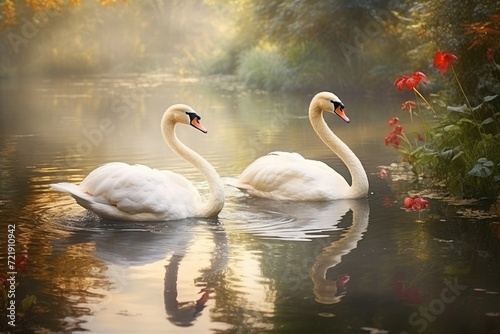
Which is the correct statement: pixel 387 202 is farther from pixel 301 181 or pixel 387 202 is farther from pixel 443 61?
pixel 443 61

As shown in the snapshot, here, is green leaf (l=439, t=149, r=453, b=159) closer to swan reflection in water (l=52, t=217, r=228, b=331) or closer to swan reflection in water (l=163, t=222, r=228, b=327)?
swan reflection in water (l=52, t=217, r=228, b=331)

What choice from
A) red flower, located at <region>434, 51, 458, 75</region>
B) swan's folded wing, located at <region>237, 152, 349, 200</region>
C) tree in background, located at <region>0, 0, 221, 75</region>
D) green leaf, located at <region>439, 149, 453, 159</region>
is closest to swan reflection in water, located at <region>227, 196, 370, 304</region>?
swan's folded wing, located at <region>237, 152, 349, 200</region>

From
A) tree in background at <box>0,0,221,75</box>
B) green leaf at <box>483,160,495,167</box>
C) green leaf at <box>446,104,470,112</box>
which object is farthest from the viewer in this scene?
tree in background at <box>0,0,221,75</box>

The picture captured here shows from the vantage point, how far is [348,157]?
10000 mm

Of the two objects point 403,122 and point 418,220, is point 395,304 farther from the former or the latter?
point 403,122

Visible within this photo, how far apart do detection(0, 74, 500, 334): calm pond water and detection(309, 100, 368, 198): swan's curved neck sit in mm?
136

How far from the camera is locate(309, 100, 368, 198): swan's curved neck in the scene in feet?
→ 31.7

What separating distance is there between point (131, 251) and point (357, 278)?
1.90 meters

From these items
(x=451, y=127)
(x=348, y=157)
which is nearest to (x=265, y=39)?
(x=348, y=157)

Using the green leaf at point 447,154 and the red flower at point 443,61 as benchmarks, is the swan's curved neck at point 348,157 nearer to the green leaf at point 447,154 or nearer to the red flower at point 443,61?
the green leaf at point 447,154

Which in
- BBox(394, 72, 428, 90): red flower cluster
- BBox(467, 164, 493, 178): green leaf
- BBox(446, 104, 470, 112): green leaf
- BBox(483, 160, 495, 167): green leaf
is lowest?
BBox(467, 164, 493, 178): green leaf

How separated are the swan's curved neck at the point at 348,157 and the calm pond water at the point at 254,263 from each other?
Answer: 0.14 meters

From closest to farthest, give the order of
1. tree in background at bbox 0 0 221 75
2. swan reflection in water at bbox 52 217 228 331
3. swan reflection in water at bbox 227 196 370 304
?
1. swan reflection in water at bbox 52 217 228 331
2. swan reflection in water at bbox 227 196 370 304
3. tree in background at bbox 0 0 221 75

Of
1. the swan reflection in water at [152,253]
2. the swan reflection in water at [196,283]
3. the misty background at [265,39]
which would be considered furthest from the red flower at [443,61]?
the swan reflection in water at [196,283]
